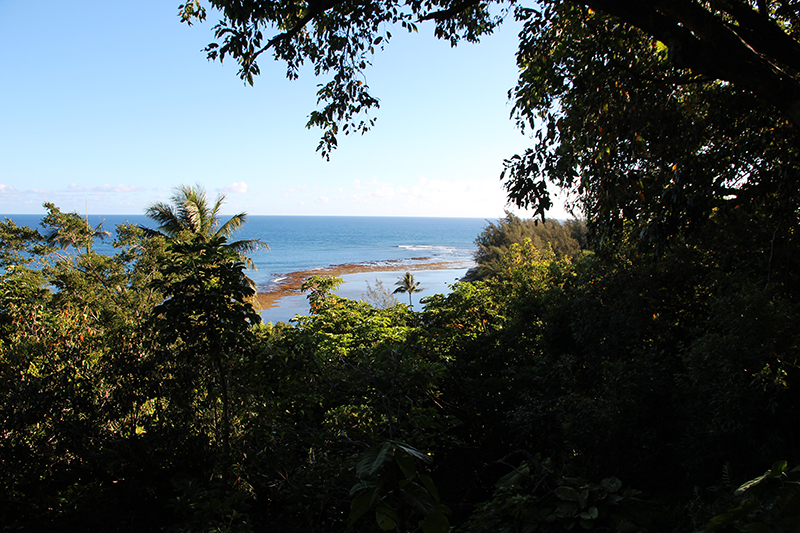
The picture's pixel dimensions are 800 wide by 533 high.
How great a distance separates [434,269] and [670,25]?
2329 inches

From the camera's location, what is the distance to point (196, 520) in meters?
3.69

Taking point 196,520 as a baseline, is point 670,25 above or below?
above

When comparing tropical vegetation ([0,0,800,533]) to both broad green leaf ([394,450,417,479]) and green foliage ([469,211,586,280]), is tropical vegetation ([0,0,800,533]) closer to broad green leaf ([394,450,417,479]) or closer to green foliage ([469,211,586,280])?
broad green leaf ([394,450,417,479])

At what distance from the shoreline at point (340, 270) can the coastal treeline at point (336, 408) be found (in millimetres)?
32571

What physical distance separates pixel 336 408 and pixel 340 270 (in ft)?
179

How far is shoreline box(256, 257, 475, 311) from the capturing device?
140ft

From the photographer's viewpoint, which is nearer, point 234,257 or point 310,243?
point 234,257

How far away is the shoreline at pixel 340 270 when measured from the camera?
42.6m

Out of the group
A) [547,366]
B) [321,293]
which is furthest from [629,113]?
[321,293]

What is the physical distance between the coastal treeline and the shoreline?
32.6 meters

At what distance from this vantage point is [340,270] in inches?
2323

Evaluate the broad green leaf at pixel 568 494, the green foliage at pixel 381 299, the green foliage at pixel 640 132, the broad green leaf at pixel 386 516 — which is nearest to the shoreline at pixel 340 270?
the green foliage at pixel 381 299

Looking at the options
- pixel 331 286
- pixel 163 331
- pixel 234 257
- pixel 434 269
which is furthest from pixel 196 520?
pixel 434 269

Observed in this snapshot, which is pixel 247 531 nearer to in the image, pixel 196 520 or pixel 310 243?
pixel 196 520
